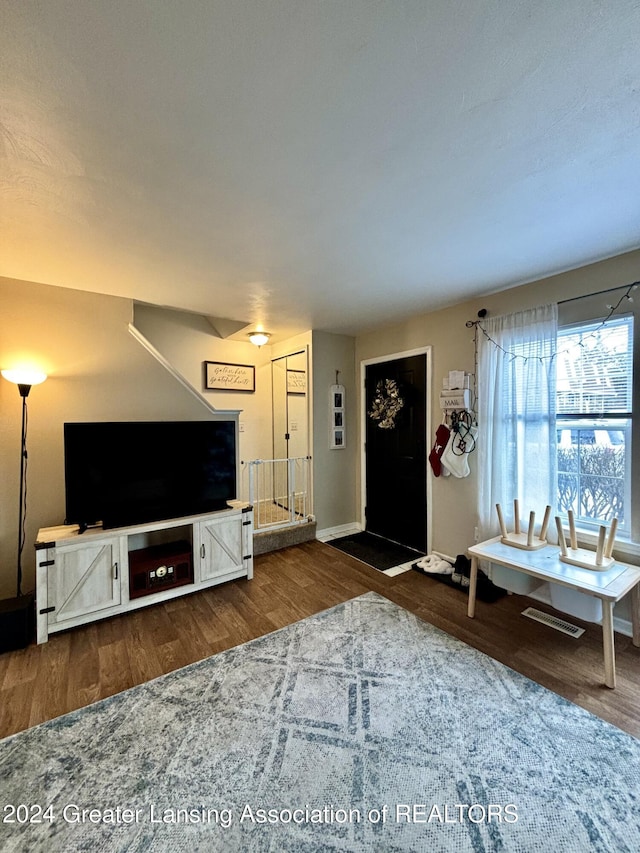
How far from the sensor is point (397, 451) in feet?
13.4

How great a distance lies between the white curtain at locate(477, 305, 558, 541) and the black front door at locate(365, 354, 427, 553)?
741 millimetres

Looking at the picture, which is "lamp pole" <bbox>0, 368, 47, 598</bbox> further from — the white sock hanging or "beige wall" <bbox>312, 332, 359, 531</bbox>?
the white sock hanging

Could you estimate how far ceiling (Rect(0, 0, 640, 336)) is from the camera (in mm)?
938

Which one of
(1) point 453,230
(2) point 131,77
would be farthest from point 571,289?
(2) point 131,77

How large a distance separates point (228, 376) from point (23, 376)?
7.60ft

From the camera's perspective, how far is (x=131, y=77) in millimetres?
1067

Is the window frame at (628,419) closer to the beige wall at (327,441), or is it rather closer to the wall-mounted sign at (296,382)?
the beige wall at (327,441)

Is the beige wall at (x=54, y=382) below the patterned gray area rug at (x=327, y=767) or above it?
above

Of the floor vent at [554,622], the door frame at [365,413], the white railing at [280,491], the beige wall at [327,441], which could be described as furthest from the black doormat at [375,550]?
the floor vent at [554,622]

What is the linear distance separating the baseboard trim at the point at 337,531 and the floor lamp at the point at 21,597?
276cm

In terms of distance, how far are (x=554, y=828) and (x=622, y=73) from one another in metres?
2.59

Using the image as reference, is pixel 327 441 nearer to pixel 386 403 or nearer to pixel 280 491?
pixel 386 403

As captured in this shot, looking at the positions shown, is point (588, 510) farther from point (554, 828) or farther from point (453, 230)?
point (453, 230)

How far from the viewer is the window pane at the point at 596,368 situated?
238cm
